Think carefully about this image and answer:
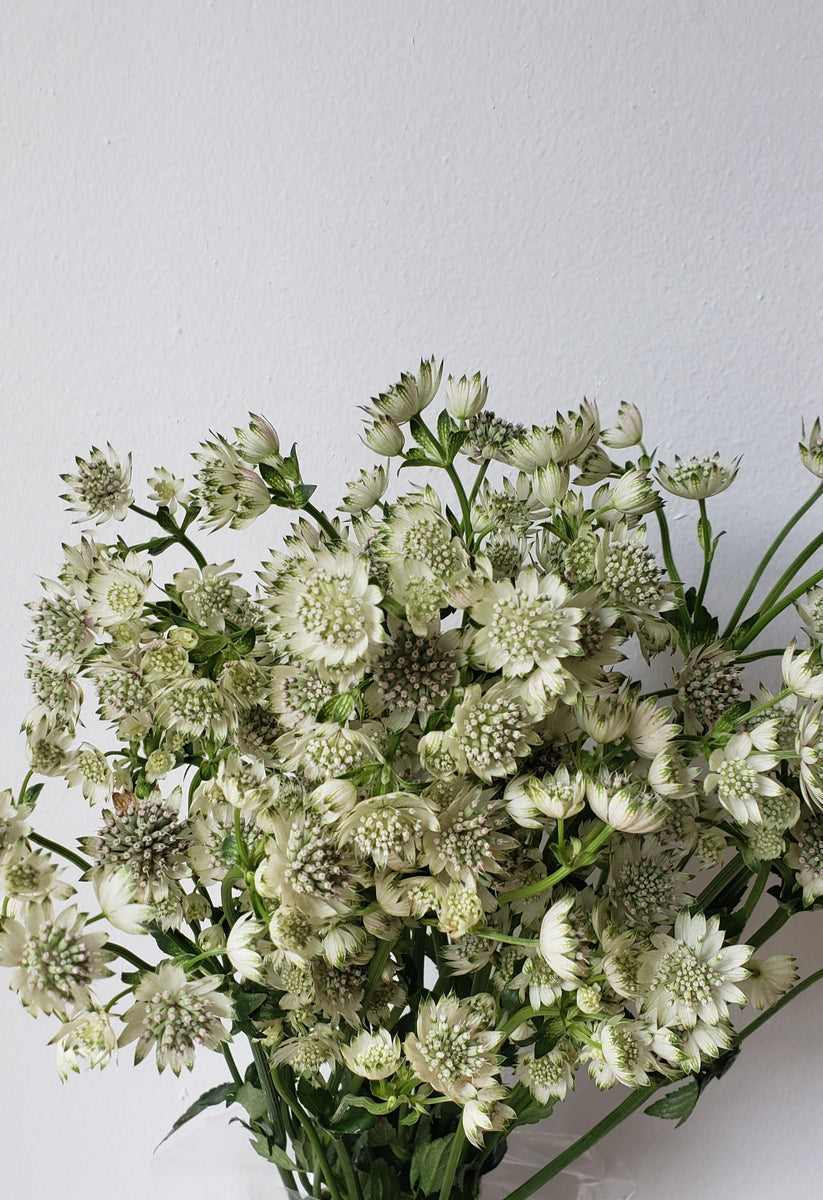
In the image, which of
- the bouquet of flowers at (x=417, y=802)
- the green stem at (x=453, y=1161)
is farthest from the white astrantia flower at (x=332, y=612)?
the green stem at (x=453, y=1161)

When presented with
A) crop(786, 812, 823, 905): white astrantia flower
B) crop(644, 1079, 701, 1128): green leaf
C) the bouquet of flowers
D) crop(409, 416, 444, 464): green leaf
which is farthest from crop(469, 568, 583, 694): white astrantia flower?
crop(644, 1079, 701, 1128): green leaf

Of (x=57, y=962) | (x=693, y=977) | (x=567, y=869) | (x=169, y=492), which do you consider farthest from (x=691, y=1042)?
(x=169, y=492)

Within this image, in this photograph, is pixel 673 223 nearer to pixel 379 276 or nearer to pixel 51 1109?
pixel 379 276

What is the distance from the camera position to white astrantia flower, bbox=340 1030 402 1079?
2.10ft

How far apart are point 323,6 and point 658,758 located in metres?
0.70

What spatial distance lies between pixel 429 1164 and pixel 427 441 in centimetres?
47

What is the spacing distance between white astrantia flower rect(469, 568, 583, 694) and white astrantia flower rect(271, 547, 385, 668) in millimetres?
58

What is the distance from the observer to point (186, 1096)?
1.02m

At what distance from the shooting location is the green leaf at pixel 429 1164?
2.32ft

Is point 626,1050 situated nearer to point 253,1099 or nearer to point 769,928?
point 769,928

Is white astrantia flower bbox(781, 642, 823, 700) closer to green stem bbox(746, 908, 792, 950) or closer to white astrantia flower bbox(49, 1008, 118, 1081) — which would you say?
green stem bbox(746, 908, 792, 950)

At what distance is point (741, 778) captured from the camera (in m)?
0.61

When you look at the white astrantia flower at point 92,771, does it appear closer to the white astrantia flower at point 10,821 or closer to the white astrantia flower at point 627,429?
the white astrantia flower at point 10,821

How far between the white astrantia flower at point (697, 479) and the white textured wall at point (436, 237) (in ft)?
0.68
